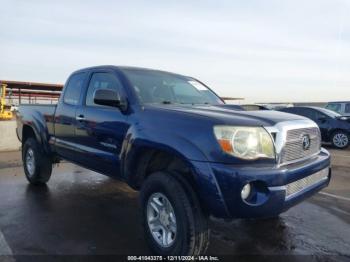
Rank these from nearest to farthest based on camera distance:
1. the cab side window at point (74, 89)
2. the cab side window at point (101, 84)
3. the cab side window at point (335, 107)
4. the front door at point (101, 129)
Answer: the front door at point (101, 129), the cab side window at point (101, 84), the cab side window at point (74, 89), the cab side window at point (335, 107)

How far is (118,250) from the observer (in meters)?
3.60

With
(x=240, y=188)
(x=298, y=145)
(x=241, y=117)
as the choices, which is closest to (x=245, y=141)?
(x=241, y=117)

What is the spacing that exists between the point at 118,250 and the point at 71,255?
45cm

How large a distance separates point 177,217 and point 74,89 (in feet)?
9.29

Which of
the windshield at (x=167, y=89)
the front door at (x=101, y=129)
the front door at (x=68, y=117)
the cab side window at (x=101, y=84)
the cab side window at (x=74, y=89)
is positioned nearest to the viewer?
the front door at (x=101, y=129)

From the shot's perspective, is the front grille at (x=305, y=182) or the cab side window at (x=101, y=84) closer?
the front grille at (x=305, y=182)

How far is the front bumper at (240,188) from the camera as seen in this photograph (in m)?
2.84

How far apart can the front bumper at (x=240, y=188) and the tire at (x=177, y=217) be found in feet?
0.42

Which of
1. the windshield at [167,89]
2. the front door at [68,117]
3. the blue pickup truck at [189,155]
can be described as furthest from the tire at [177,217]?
the front door at [68,117]

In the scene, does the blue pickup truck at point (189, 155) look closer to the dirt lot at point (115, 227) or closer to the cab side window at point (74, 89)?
the cab side window at point (74, 89)

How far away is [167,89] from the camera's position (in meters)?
4.36

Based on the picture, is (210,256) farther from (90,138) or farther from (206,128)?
(90,138)

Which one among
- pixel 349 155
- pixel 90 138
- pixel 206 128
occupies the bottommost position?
pixel 349 155

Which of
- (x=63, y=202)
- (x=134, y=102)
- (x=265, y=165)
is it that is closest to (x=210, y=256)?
(x=265, y=165)
